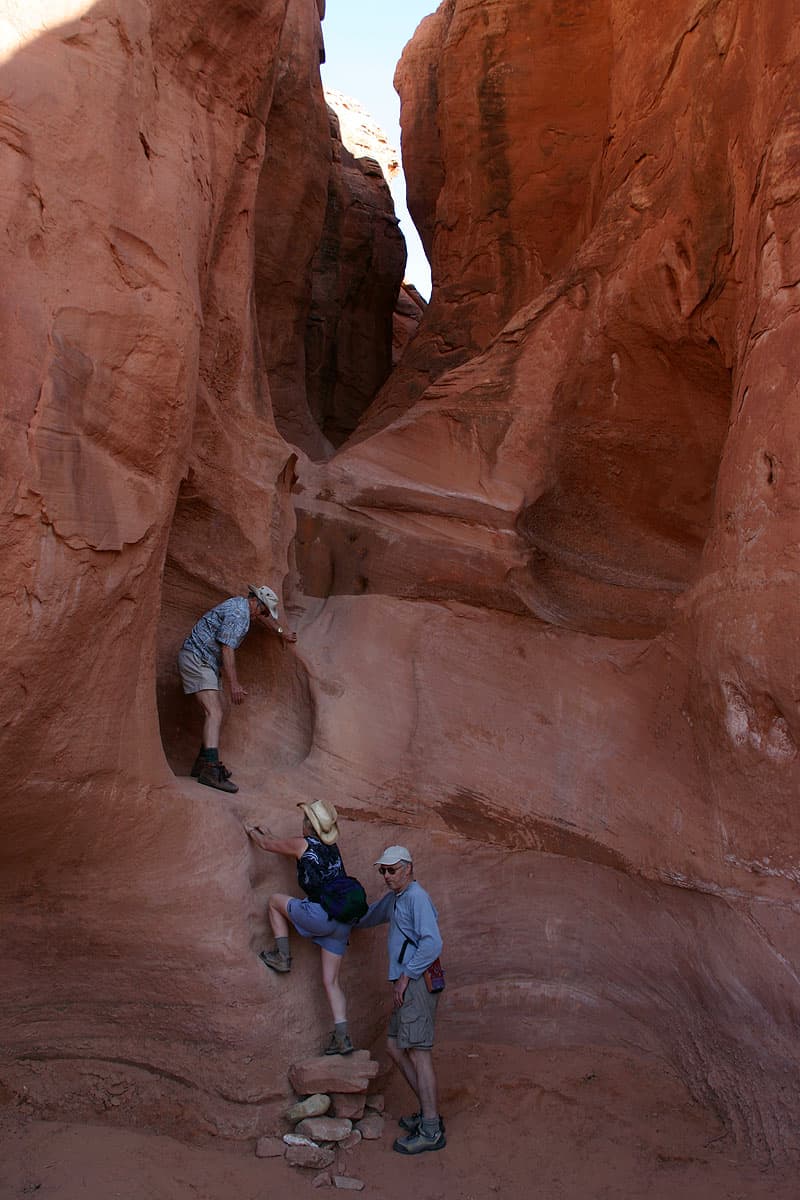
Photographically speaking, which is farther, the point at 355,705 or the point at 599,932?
the point at 355,705

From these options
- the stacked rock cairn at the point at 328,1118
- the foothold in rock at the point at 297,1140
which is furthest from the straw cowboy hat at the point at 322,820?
the foothold in rock at the point at 297,1140

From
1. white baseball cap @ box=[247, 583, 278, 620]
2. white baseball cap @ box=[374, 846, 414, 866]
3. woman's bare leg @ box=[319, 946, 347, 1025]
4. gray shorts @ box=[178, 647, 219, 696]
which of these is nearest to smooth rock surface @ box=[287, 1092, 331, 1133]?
woman's bare leg @ box=[319, 946, 347, 1025]

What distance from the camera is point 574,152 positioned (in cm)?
893

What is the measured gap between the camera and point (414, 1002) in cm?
452

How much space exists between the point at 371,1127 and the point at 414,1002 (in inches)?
24.7

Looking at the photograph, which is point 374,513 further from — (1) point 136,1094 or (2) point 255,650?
(1) point 136,1094

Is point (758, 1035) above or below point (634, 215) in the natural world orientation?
below

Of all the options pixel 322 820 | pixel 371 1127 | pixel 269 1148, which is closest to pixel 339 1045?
pixel 371 1127

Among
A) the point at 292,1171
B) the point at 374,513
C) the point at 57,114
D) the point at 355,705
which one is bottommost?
the point at 292,1171

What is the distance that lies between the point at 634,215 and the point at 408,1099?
5.29 meters

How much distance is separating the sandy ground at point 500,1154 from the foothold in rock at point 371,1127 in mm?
46

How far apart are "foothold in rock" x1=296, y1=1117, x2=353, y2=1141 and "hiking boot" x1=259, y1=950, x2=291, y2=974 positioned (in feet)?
2.08

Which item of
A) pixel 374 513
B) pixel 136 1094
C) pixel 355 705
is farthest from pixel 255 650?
pixel 136 1094

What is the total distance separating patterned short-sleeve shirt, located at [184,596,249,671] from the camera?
17.4 feet
